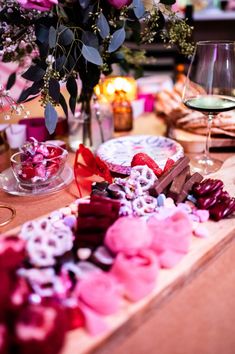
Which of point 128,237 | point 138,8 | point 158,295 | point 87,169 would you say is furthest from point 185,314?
point 138,8

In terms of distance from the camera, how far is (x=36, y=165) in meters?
0.97

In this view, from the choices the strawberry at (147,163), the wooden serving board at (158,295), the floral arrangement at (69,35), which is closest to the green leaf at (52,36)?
the floral arrangement at (69,35)

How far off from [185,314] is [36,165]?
53 cm

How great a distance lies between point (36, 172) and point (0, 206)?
12 centimetres

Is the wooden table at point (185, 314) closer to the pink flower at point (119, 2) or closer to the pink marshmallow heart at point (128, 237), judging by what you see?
the pink marshmallow heart at point (128, 237)

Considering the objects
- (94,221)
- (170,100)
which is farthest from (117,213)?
(170,100)

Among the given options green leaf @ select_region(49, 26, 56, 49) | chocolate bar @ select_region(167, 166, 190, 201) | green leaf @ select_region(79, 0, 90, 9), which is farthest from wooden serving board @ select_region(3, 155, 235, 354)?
green leaf @ select_region(79, 0, 90, 9)

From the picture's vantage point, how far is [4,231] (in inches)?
33.9

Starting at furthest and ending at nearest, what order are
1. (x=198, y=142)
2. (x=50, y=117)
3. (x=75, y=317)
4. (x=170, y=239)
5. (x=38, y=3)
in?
(x=198, y=142)
(x=50, y=117)
(x=38, y=3)
(x=170, y=239)
(x=75, y=317)

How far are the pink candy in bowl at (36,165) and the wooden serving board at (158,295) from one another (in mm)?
210

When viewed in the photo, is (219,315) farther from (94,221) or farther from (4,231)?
(4,231)

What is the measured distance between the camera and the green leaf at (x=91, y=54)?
982mm

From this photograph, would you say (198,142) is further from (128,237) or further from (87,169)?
(128,237)

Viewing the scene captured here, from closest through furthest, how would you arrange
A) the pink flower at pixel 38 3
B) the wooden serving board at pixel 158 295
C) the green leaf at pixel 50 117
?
the wooden serving board at pixel 158 295
the pink flower at pixel 38 3
the green leaf at pixel 50 117
